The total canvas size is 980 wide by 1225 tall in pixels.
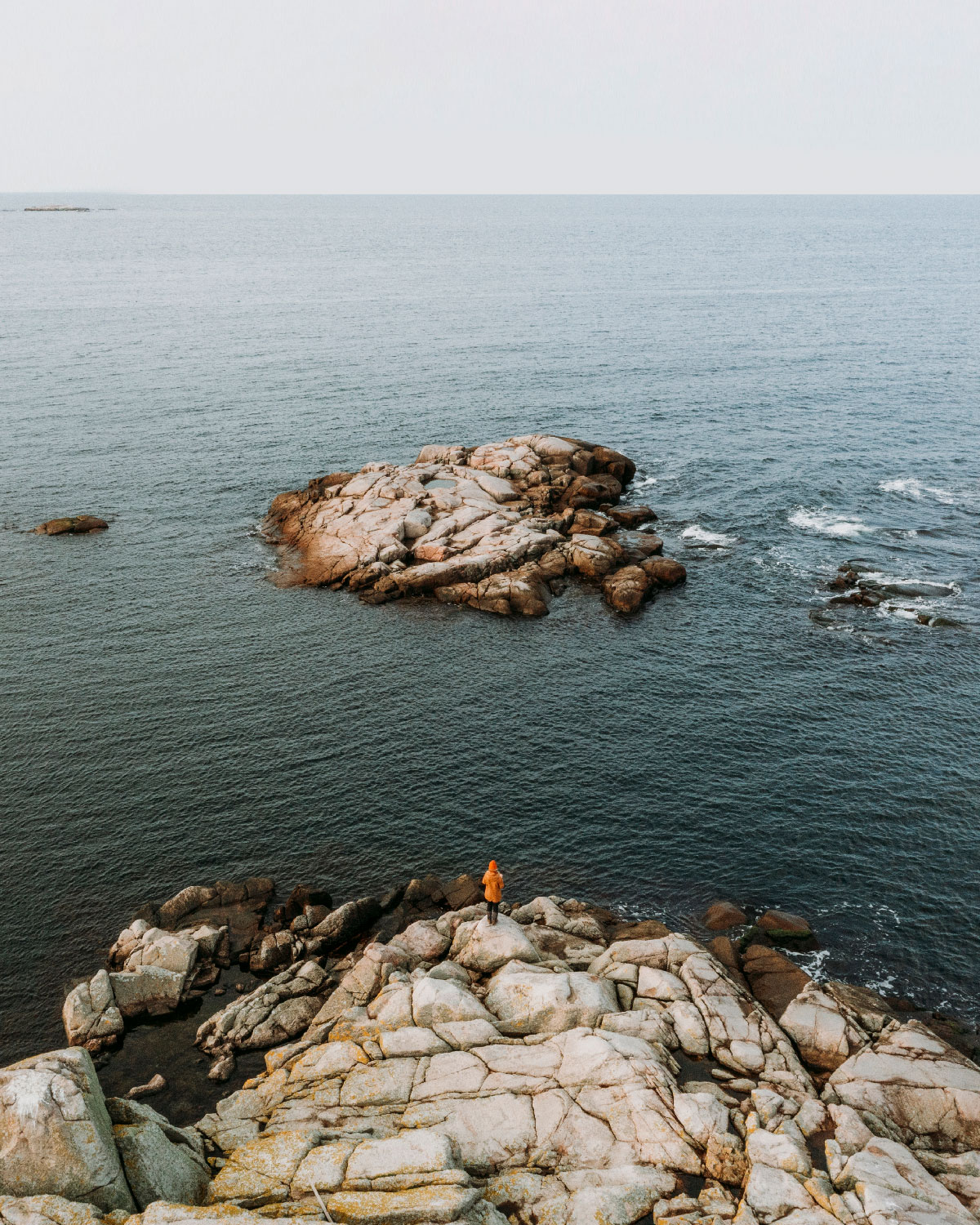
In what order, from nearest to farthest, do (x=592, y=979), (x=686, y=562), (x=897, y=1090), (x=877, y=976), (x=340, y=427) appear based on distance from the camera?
(x=897, y=1090)
(x=592, y=979)
(x=877, y=976)
(x=686, y=562)
(x=340, y=427)

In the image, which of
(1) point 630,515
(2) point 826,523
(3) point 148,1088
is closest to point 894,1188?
(3) point 148,1088

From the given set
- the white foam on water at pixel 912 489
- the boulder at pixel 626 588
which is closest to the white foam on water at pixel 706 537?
the boulder at pixel 626 588

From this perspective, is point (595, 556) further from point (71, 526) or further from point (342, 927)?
point (71, 526)

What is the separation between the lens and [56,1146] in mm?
23266

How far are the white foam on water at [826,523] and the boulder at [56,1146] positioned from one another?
252 ft

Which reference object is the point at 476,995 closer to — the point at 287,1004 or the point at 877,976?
the point at 287,1004

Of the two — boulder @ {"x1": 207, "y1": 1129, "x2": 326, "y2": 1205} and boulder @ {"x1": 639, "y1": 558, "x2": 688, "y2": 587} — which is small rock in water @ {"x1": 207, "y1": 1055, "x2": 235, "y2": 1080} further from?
boulder @ {"x1": 639, "y1": 558, "x2": 688, "y2": 587}

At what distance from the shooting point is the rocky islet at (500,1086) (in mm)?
24469

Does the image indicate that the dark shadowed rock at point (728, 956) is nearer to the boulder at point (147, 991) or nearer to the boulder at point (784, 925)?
the boulder at point (784, 925)

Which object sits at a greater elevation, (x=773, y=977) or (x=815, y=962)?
(x=773, y=977)

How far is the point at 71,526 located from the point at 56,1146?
228 feet

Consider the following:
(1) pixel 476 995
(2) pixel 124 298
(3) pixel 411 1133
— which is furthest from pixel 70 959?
(2) pixel 124 298

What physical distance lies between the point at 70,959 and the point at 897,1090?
116 feet

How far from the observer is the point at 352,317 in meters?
178
